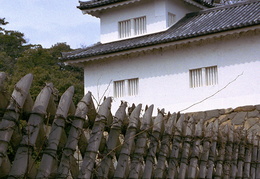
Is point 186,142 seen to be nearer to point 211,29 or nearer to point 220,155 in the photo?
point 220,155

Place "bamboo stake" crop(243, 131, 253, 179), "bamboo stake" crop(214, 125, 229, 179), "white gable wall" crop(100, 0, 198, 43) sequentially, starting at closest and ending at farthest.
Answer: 1. "bamboo stake" crop(214, 125, 229, 179)
2. "bamboo stake" crop(243, 131, 253, 179)
3. "white gable wall" crop(100, 0, 198, 43)

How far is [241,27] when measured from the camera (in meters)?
13.1

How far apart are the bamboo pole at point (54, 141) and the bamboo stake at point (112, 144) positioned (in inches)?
21.2

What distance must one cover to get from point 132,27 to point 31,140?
13797 millimetres

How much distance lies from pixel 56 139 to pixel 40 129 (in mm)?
147

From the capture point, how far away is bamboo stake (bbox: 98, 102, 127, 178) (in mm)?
3889

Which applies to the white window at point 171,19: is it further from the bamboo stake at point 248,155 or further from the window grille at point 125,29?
the bamboo stake at point 248,155

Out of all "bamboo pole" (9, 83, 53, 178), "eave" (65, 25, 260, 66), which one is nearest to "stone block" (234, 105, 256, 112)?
"eave" (65, 25, 260, 66)

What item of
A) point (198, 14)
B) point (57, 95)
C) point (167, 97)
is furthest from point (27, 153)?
point (198, 14)

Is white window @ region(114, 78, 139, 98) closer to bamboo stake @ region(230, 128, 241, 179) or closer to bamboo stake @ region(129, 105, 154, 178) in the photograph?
bamboo stake @ region(230, 128, 241, 179)

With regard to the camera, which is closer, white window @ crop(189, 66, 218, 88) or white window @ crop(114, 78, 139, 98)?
white window @ crop(189, 66, 218, 88)

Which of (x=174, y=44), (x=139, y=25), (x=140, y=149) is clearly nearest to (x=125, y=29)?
(x=139, y=25)

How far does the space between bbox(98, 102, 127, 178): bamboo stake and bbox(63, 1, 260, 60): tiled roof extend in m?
9.50

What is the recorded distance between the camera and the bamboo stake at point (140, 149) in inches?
168
